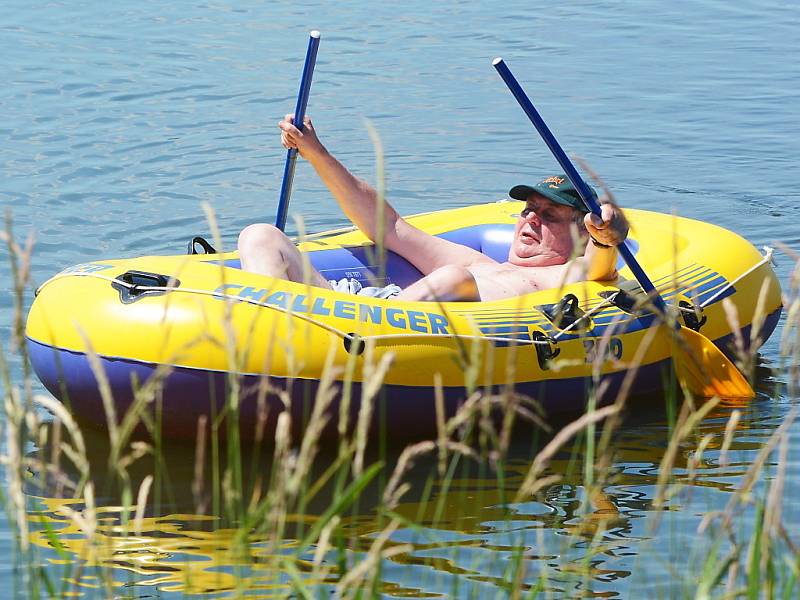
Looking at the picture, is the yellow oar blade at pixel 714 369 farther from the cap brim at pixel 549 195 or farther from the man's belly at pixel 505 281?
the cap brim at pixel 549 195

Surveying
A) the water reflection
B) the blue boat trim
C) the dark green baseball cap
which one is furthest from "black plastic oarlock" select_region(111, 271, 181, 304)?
the dark green baseball cap

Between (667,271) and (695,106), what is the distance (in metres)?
5.72

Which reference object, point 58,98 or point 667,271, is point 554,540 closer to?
point 667,271

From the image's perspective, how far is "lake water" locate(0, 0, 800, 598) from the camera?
4.15 meters

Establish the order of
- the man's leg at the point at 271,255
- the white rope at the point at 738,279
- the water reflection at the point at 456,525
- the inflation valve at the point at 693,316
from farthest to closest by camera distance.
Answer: the white rope at the point at 738,279 → the inflation valve at the point at 693,316 → the man's leg at the point at 271,255 → the water reflection at the point at 456,525

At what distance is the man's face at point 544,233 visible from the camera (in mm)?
5504

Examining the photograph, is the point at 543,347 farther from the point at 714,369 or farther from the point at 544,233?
the point at 544,233

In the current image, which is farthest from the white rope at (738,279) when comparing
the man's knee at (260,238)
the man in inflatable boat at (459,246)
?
the man's knee at (260,238)

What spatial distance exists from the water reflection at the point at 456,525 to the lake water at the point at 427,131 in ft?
0.04

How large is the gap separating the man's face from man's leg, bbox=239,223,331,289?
965 mm

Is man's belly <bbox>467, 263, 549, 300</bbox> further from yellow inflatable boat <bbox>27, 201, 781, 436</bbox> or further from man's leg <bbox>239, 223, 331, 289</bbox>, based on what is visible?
man's leg <bbox>239, 223, 331, 289</bbox>

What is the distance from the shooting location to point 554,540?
3.84 meters

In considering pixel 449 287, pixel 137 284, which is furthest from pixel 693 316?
pixel 137 284

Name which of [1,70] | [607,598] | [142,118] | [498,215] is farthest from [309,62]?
[1,70]
